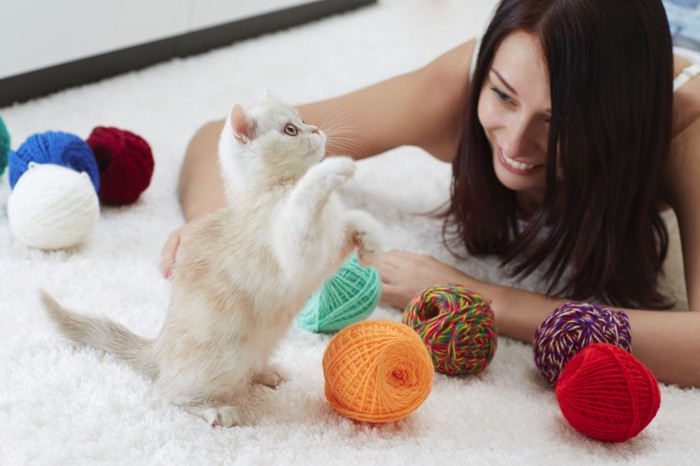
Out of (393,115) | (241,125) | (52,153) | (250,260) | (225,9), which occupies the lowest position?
(225,9)

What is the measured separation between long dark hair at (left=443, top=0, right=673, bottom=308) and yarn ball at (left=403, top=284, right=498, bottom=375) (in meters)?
0.27

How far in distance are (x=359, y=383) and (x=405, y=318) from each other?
22 centimetres

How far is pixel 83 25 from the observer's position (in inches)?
74.5

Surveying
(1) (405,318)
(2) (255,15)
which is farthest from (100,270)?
(2) (255,15)

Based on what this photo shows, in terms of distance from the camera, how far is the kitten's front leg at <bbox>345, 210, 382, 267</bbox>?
0.93 meters

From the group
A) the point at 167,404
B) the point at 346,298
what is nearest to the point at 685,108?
the point at 346,298

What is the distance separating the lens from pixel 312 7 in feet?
8.48

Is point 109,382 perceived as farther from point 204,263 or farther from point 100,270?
point 100,270

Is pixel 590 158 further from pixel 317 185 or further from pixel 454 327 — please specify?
pixel 317 185

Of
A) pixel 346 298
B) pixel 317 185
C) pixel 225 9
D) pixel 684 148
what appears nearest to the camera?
pixel 317 185

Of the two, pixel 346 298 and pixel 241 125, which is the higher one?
pixel 241 125

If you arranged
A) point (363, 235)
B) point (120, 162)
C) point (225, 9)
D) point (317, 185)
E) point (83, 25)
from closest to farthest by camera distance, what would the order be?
point (317, 185)
point (363, 235)
point (120, 162)
point (83, 25)
point (225, 9)

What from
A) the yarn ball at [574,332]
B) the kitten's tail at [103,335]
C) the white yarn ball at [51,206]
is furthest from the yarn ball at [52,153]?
the yarn ball at [574,332]

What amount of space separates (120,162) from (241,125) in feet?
2.13
